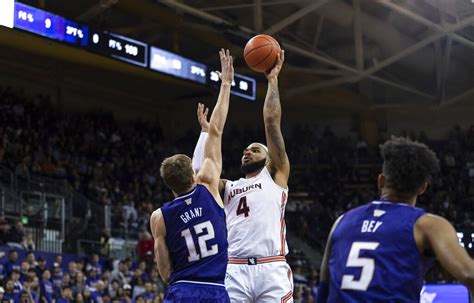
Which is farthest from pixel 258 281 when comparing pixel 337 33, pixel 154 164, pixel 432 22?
pixel 337 33

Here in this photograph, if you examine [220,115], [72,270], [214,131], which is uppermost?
[220,115]

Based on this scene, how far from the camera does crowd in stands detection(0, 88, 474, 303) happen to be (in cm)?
2241

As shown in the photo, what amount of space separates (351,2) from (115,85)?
9973 mm

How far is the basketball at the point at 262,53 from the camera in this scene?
7857 mm

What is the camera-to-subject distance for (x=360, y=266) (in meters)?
4.23

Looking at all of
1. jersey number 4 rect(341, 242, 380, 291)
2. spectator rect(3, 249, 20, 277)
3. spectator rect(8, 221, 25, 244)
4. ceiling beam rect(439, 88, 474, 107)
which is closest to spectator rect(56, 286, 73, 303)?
spectator rect(3, 249, 20, 277)

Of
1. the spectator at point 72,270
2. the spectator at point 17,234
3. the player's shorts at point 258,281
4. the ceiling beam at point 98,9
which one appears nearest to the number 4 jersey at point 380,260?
the player's shorts at point 258,281

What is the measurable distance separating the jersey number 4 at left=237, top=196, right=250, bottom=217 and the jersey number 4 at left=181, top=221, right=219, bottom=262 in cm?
117

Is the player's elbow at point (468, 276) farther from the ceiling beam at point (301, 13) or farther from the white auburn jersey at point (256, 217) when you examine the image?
the ceiling beam at point (301, 13)

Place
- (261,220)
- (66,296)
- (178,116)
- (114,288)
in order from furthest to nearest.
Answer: (178,116), (114,288), (66,296), (261,220)

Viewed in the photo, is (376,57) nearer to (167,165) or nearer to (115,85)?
(115,85)

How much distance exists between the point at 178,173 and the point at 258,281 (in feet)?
4.76

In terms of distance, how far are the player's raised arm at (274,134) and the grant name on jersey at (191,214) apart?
3.86 feet

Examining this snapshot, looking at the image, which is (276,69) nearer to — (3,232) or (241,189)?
(241,189)
